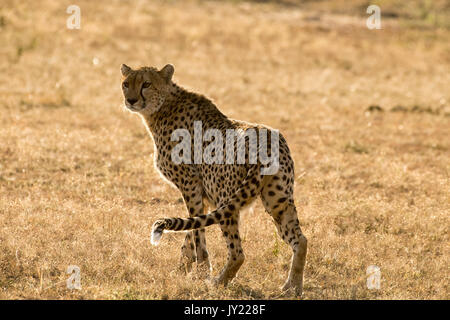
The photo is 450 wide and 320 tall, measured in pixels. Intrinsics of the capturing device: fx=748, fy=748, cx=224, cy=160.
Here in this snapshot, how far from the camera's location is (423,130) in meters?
12.9

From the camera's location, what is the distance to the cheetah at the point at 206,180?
18.7 feet

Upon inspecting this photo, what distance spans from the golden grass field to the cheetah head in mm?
1226

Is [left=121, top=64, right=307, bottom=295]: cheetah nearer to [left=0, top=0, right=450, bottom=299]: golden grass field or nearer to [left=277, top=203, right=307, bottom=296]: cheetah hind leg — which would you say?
[left=277, top=203, right=307, bottom=296]: cheetah hind leg

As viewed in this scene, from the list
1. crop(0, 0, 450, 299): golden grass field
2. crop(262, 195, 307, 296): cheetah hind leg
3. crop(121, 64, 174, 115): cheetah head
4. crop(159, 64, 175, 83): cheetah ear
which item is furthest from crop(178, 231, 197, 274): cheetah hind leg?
crop(159, 64, 175, 83): cheetah ear

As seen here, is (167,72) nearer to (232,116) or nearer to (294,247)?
(294,247)

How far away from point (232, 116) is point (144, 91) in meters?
6.53

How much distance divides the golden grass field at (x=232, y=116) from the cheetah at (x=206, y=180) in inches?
11.3

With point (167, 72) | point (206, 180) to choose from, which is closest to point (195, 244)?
point (206, 180)

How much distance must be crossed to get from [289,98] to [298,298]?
374 inches

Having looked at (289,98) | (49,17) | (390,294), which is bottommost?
(390,294)

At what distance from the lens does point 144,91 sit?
6832mm

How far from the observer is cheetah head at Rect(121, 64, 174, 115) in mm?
6801
